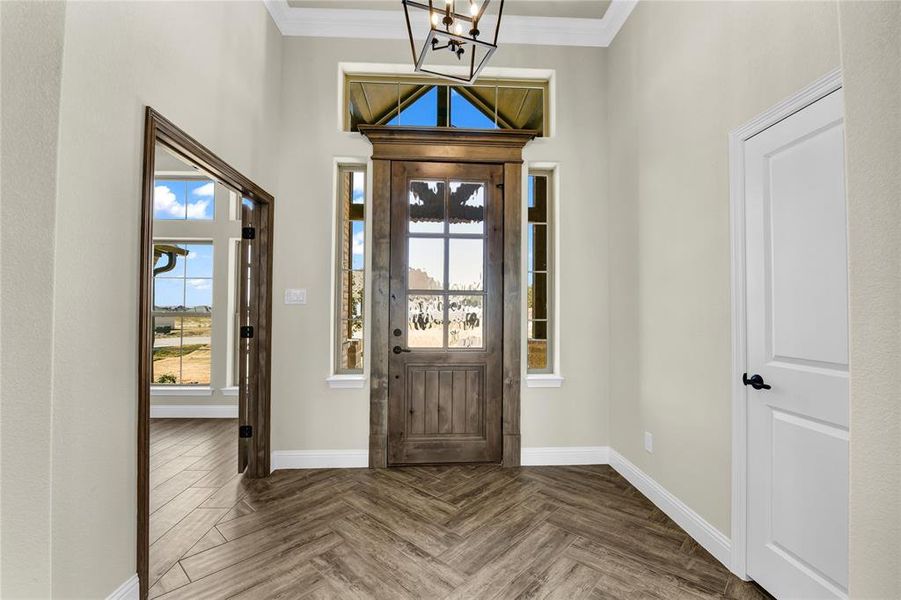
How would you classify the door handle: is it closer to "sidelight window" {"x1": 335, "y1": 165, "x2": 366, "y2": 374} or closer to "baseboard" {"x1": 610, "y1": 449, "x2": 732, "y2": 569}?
"baseboard" {"x1": 610, "y1": 449, "x2": 732, "y2": 569}

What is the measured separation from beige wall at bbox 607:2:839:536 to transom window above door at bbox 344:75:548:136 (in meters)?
0.73

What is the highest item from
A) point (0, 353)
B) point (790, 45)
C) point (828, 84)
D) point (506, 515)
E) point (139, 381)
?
point (790, 45)

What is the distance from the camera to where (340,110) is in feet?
10.9

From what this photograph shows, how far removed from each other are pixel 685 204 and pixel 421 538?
98.7 inches

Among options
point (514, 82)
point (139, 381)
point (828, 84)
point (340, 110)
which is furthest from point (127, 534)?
point (514, 82)

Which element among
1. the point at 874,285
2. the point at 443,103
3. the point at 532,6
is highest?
the point at 532,6

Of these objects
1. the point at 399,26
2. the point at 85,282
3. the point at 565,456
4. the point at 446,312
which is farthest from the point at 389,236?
the point at 565,456

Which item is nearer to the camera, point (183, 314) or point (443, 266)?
point (443, 266)

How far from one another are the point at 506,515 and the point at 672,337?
1.55 metres

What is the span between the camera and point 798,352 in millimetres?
1696

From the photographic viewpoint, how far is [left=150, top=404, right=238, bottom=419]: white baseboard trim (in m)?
4.86

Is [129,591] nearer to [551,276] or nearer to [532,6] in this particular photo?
[551,276]

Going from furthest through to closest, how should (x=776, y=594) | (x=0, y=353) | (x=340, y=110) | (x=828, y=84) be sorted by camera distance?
(x=340, y=110)
(x=776, y=594)
(x=828, y=84)
(x=0, y=353)

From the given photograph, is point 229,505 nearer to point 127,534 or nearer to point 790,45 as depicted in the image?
point 127,534
